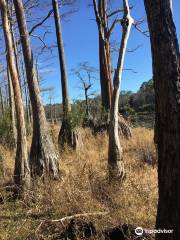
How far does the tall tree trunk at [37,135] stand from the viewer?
10766 millimetres

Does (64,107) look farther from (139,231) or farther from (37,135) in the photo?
(139,231)

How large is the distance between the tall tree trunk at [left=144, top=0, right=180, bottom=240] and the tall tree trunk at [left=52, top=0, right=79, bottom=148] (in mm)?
11694

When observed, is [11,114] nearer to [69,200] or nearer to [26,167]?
[26,167]

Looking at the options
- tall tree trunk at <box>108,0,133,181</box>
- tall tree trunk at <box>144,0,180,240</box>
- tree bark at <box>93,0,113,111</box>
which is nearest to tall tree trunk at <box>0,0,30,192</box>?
Result: tall tree trunk at <box>108,0,133,181</box>

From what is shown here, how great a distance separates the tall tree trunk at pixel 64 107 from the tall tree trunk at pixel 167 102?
38.4ft

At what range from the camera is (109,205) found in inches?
311

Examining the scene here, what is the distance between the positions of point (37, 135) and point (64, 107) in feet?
20.7

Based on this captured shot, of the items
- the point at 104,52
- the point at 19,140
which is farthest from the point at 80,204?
the point at 104,52

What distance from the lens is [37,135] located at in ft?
36.0

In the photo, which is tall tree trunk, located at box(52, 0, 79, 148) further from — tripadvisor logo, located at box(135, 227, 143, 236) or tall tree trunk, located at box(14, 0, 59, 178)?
tripadvisor logo, located at box(135, 227, 143, 236)

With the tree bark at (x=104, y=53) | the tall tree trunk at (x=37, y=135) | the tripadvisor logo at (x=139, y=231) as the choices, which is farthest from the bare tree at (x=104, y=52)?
the tripadvisor logo at (x=139, y=231)

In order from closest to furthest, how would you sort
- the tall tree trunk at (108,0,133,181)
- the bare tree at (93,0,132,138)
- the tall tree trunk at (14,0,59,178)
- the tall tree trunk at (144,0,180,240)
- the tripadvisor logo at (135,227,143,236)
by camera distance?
the tall tree trunk at (144,0,180,240) → the tripadvisor logo at (135,227,143,236) → the tall tree trunk at (108,0,133,181) → the tall tree trunk at (14,0,59,178) → the bare tree at (93,0,132,138)

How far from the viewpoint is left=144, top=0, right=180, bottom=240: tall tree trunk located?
4.65m

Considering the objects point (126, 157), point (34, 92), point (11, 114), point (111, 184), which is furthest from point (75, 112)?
point (111, 184)
